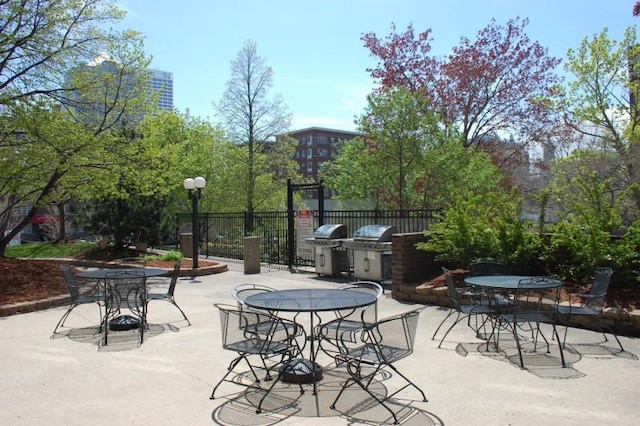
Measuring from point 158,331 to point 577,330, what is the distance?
18.4 ft

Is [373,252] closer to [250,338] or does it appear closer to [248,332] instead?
[250,338]

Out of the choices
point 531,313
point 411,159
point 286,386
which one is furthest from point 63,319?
point 411,159

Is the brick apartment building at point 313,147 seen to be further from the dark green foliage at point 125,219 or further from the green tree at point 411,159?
the dark green foliage at point 125,219

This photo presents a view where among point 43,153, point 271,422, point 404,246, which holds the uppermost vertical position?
point 43,153

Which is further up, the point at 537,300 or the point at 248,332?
the point at 248,332

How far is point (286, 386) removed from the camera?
4773 mm

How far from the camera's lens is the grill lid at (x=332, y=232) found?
40.4ft

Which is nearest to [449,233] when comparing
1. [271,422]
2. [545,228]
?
[545,228]

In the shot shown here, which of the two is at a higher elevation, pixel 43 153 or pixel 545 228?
pixel 43 153

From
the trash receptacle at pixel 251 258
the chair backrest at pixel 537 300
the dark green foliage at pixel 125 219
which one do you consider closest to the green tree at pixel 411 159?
the trash receptacle at pixel 251 258

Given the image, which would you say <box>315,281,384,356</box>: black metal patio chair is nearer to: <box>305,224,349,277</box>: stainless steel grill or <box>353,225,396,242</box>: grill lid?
<box>353,225,396,242</box>: grill lid

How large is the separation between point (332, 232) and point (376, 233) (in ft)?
5.31

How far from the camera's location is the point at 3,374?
5234mm

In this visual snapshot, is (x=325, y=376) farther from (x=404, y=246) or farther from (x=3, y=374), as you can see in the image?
(x=404, y=246)
